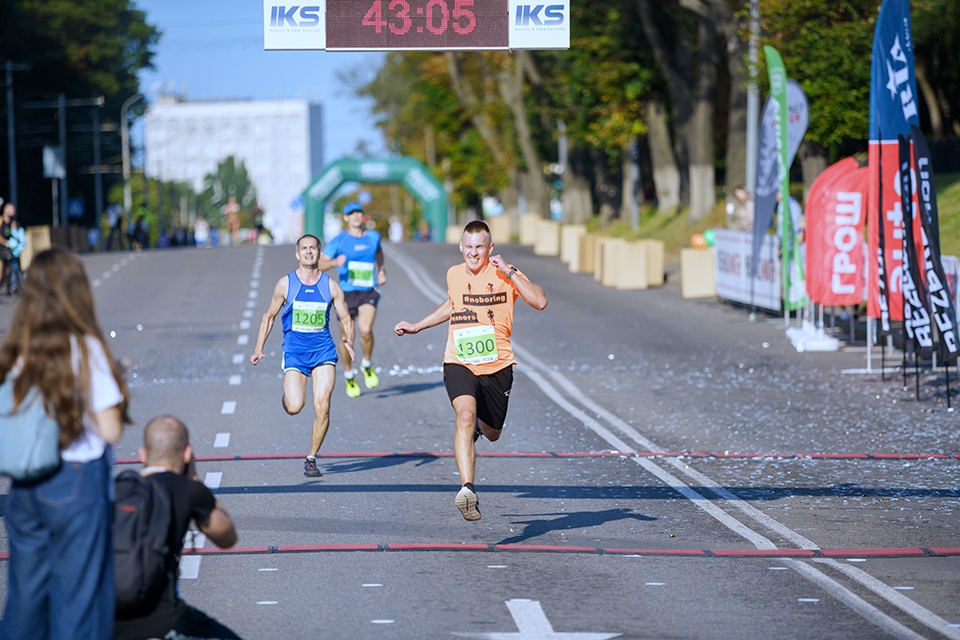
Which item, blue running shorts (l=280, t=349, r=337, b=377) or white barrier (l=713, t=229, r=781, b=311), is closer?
blue running shorts (l=280, t=349, r=337, b=377)

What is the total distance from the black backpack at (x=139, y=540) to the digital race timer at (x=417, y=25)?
7479 mm

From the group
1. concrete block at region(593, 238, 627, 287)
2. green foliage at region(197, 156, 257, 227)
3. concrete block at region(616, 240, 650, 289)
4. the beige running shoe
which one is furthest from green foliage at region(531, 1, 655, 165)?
green foliage at region(197, 156, 257, 227)

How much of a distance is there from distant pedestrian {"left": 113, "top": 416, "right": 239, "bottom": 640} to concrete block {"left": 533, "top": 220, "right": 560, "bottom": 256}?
126ft

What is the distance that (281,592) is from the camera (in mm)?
6996

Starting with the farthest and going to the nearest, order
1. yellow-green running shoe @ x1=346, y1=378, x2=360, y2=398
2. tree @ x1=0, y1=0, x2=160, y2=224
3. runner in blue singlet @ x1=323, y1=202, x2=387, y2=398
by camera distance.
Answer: tree @ x1=0, y1=0, x2=160, y2=224 → runner in blue singlet @ x1=323, y1=202, x2=387, y2=398 → yellow-green running shoe @ x1=346, y1=378, x2=360, y2=398

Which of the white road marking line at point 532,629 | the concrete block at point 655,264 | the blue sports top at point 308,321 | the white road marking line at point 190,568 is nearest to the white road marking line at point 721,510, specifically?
the white road marking line at point 532,629

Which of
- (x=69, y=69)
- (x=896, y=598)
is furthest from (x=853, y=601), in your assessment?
(x=69, y=69)

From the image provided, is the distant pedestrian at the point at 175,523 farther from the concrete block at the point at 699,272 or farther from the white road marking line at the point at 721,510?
the concrete block at the point at 699,272

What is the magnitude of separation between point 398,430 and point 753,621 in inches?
259

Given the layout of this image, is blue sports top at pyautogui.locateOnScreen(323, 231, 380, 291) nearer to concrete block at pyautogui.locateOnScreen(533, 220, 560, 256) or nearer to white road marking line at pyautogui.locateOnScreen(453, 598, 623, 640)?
white road marking line at pyautogui.locateOnScreen(453, 598, 623, 640)

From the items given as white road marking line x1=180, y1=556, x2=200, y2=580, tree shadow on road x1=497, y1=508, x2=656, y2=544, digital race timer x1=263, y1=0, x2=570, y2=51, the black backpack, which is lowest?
tree shadow on road x1=497, y1=508, x2=656, y2=544

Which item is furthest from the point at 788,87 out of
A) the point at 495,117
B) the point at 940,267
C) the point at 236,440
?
the point at 495,117

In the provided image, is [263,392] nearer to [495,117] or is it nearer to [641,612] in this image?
[641,612]

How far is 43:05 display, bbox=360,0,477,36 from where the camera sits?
38.1ft
